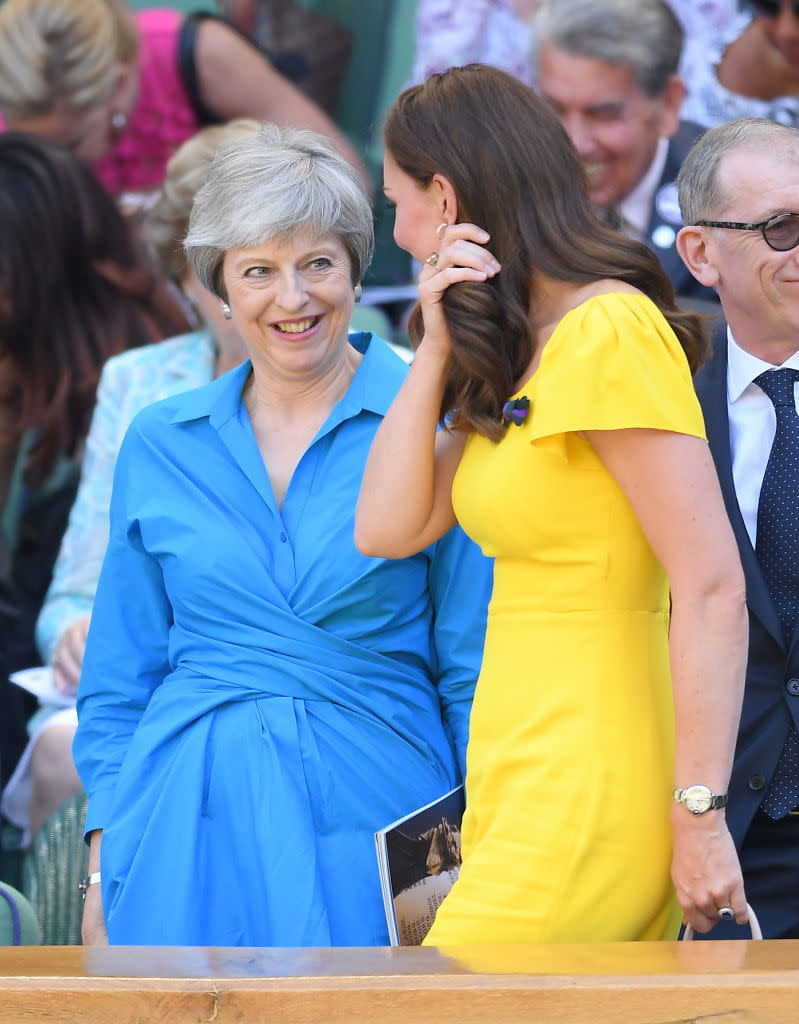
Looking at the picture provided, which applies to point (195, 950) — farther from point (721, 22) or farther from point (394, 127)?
point (721, 22)

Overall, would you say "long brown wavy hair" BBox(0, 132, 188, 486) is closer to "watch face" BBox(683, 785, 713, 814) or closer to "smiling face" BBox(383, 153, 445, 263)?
"smiling face" BBox(383, 153, 445, 263)

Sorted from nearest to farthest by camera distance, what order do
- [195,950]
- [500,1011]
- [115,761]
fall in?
1. [500,1011]
2. [195,950]
3. [115,761]

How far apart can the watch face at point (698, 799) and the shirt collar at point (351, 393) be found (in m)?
0.97

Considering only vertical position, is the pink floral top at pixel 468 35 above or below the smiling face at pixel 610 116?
above

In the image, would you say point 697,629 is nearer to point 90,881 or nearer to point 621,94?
point 90,881

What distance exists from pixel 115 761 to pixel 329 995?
1250mm

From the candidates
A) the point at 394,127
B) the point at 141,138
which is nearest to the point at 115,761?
the point at 394,127

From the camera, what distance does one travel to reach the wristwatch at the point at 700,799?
1.91 metres

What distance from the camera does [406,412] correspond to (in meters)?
2.22

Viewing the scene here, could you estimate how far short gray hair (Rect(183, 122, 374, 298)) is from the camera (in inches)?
102

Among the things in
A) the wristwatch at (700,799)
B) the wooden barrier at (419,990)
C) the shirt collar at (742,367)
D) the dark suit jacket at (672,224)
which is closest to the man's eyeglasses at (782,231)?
the shirt collar at (742,367)

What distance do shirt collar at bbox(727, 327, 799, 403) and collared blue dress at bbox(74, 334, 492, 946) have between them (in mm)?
512

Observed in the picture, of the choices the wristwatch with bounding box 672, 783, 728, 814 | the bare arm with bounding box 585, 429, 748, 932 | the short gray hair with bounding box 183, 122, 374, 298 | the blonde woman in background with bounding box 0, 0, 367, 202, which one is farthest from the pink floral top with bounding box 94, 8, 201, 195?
the wristwatch with bounding box 672, 783, 728, 814

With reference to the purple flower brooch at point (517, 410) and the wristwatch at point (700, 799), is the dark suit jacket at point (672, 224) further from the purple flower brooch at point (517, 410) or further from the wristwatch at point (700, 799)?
the wristwatch at point (700, 799)
